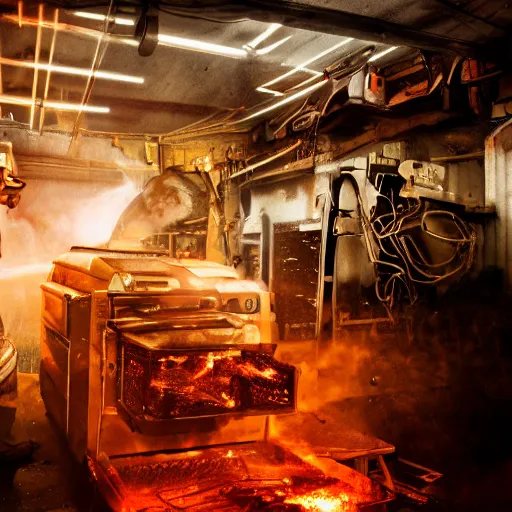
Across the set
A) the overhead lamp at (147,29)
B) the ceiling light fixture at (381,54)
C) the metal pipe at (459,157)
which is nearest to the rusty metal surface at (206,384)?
the overhead lamp at (147,29)

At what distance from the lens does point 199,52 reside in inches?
322

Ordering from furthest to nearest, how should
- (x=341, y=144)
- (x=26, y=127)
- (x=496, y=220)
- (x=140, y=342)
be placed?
(x=26, y=127)
(x=341, y=144)
(x=496, y=220)
(x=140, y=342)

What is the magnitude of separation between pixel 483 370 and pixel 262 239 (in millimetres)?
5471

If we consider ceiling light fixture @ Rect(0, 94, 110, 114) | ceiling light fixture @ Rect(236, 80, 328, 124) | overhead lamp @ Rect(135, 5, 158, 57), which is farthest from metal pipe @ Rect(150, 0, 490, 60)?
ceiling light fixture @ Rect(0, 94, 110, 114)

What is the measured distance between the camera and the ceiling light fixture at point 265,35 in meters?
6.92

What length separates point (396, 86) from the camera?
8.27m

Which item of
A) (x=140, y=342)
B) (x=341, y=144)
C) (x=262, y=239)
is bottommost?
(x=140, y=342)

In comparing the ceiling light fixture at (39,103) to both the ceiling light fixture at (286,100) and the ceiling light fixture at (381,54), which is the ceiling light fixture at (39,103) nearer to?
the ceiling light fixture at (286,100)

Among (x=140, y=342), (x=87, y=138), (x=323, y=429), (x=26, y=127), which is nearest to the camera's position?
(x=140, y=342)

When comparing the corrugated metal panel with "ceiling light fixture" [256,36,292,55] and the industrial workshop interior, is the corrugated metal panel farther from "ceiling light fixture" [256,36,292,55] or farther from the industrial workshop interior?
"ceiling light fixture" [256,36,292,55]

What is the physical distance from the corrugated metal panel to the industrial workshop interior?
31 mm

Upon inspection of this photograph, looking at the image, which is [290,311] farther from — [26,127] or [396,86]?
[26,127]

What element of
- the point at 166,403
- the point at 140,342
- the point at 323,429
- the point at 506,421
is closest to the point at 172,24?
the point at 140,342

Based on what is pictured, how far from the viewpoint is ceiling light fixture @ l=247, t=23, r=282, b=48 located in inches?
273
